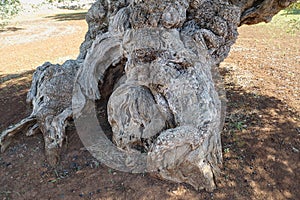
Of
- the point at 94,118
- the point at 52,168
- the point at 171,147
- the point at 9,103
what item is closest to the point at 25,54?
the point at 9,103

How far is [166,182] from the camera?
3111 mm

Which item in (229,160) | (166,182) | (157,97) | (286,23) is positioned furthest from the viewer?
(286,23)

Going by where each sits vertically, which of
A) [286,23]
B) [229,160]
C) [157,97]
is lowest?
[286,23]

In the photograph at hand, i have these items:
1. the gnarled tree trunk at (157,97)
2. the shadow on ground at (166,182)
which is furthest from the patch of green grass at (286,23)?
the shadow on ground at (166,182)

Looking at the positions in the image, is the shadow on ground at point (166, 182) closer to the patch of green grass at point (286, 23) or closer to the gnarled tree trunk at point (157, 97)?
the gnarled tree trunk at point (157, 97)

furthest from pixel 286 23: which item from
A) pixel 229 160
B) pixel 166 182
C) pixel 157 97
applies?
pixel 166 182

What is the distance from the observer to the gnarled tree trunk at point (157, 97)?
3078mm

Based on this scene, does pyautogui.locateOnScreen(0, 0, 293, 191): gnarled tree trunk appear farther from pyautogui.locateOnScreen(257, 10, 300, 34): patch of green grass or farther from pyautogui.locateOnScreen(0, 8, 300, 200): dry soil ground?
pyautogui.locateOnScreen(257, 10, 300, 34): patch of green grass

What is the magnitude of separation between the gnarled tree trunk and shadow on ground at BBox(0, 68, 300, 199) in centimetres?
13

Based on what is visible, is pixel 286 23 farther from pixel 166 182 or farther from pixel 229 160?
pixel 166 182

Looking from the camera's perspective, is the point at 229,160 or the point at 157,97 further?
the point at 229,160

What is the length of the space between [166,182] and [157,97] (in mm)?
966

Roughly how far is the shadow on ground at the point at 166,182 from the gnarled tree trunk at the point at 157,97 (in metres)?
0.13

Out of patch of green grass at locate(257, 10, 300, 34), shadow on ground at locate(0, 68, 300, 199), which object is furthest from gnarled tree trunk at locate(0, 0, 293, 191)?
patch of green grass at locate(257, 10, 300, 34)
